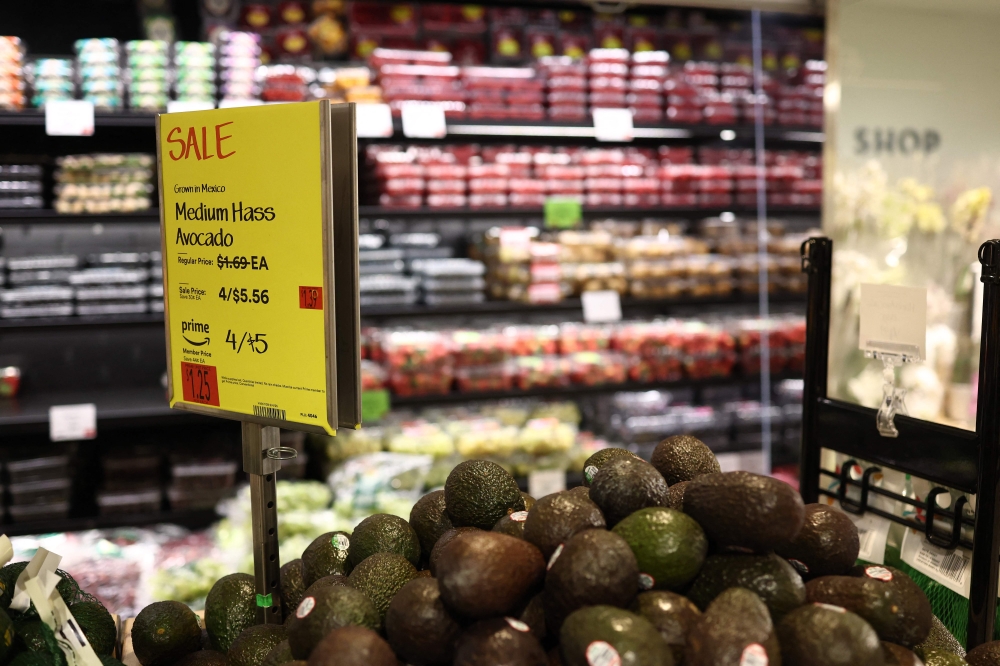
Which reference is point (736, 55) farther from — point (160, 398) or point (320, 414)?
point (320, 414)

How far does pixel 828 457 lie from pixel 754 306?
219 cm

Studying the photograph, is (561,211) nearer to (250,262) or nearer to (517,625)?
(250,262)

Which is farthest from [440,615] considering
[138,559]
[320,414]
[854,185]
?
[138,559]

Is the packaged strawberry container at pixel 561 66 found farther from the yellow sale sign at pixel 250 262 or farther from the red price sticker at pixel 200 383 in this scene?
the red price sticker at pixel 200 383

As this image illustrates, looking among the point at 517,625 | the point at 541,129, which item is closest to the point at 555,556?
the point at 517,625

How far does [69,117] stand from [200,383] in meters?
2.18

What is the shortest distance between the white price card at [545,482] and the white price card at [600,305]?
2.28ft

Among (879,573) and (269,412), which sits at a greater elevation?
(269,412)

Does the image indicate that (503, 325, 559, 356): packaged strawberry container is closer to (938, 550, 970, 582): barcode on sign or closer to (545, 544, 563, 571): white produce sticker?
(938, 550, 970, 582): barcode on sign

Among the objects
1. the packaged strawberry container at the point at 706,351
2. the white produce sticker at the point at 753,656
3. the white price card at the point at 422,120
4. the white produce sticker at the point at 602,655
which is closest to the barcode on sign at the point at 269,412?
the white produce sticker at the point at 602,655

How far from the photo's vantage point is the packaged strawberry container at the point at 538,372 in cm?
359

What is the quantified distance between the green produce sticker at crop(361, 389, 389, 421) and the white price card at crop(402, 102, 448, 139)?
1043mm

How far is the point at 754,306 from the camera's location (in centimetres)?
427

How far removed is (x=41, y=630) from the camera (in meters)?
1.10
